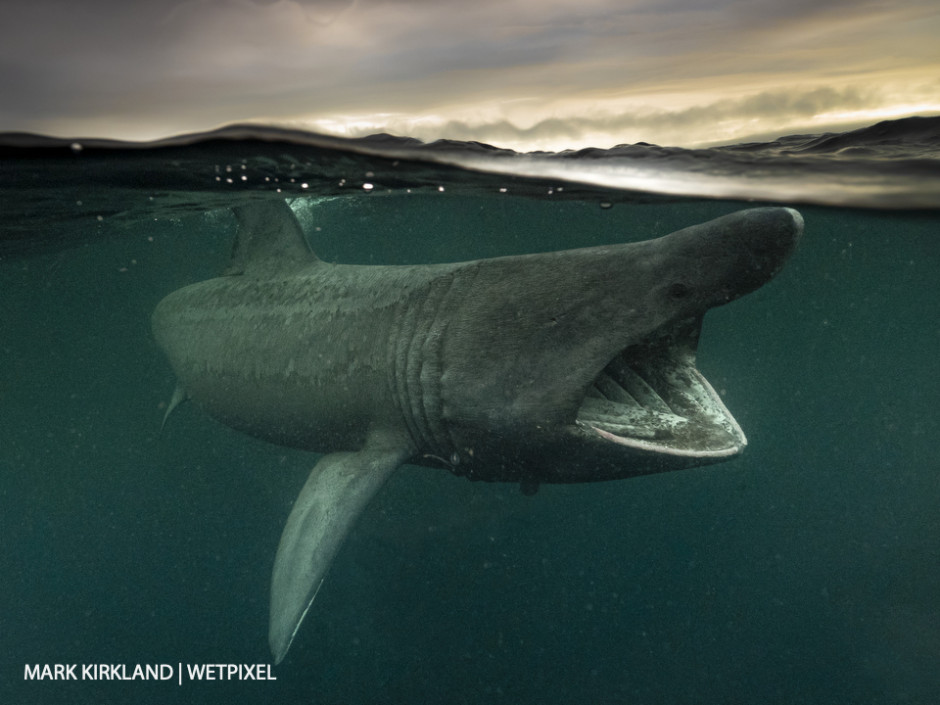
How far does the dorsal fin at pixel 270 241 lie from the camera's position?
7078 mm

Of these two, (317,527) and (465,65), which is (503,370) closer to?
(317,527)

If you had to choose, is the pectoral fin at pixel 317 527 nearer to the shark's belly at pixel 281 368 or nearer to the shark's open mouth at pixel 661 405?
the shark's belly at pixel 281 368

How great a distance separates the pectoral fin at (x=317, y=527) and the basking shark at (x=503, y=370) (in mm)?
13

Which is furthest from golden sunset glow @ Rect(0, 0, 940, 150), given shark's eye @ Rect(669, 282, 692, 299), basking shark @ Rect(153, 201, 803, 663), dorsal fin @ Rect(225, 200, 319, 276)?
dorsal fin @ Rect(225, 200, 319, 276)

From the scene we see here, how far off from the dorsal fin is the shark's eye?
4.35 meters

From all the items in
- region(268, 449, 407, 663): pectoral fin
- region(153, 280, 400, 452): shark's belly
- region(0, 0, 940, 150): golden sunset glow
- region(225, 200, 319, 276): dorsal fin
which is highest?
region(0, 0, 940, 150): golden sunset glow

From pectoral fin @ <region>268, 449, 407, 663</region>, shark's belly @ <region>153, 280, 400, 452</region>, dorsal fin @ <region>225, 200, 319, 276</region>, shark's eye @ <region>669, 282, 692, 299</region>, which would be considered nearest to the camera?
shark's eye @ <region>669, 282, 692, 299</region>

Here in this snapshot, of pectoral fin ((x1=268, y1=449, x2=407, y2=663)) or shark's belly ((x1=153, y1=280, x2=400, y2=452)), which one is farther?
shark's belly ((x1=153, y1=280, x2=400, y2=452))

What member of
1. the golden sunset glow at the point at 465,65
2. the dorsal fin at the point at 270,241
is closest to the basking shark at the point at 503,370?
the dorsal fin at the point at 270,241

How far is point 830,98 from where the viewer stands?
5113 mm

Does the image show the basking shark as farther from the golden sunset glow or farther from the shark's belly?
the golden sunset glow

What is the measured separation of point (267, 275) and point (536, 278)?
12.3 ft

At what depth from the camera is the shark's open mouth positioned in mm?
3953

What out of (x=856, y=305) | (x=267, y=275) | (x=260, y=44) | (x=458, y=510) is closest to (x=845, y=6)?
(x=260, y=44)
